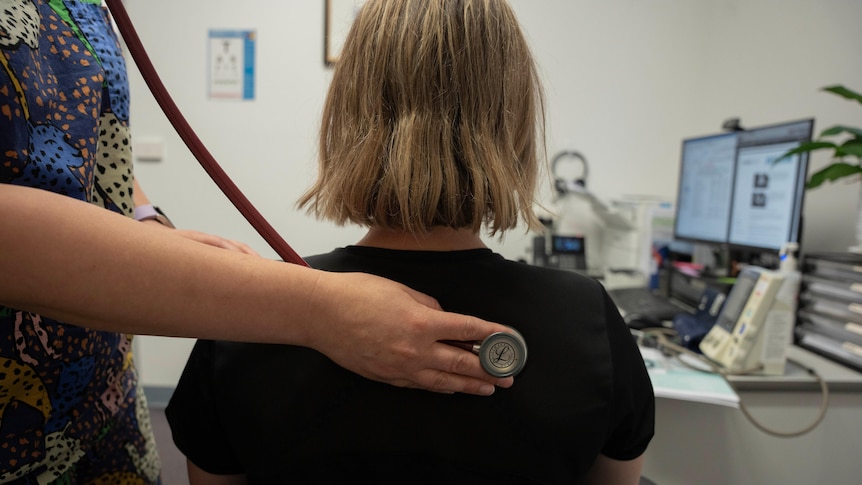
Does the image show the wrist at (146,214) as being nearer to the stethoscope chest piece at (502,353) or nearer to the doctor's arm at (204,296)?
the doctor's arm at (204,296)

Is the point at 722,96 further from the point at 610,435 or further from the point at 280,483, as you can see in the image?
the point at 280,483

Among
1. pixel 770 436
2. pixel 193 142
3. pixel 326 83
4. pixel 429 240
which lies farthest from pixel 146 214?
pixel 326 83

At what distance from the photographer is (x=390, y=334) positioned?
0.50m

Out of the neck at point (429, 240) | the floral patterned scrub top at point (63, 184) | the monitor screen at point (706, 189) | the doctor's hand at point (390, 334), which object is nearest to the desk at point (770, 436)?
the monitor screen at point (706, 189)

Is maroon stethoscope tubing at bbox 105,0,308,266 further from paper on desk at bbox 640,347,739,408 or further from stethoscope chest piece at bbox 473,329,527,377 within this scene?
paper on desk at bbox 640,347,739,408

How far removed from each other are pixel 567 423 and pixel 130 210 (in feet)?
2.18

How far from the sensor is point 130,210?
0.71m

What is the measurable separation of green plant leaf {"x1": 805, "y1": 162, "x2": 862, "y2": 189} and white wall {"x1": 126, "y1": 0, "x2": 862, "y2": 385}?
3.17 ft

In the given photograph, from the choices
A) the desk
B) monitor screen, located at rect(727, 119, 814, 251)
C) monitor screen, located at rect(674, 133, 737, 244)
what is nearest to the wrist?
the desk

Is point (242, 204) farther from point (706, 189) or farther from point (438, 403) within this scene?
Answer: point (706, 189)

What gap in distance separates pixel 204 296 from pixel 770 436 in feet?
4.65

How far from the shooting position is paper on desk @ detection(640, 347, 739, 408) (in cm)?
117

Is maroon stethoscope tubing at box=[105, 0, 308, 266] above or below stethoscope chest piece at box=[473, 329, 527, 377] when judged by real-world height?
above

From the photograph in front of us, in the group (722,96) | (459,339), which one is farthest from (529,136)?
(722,96)
